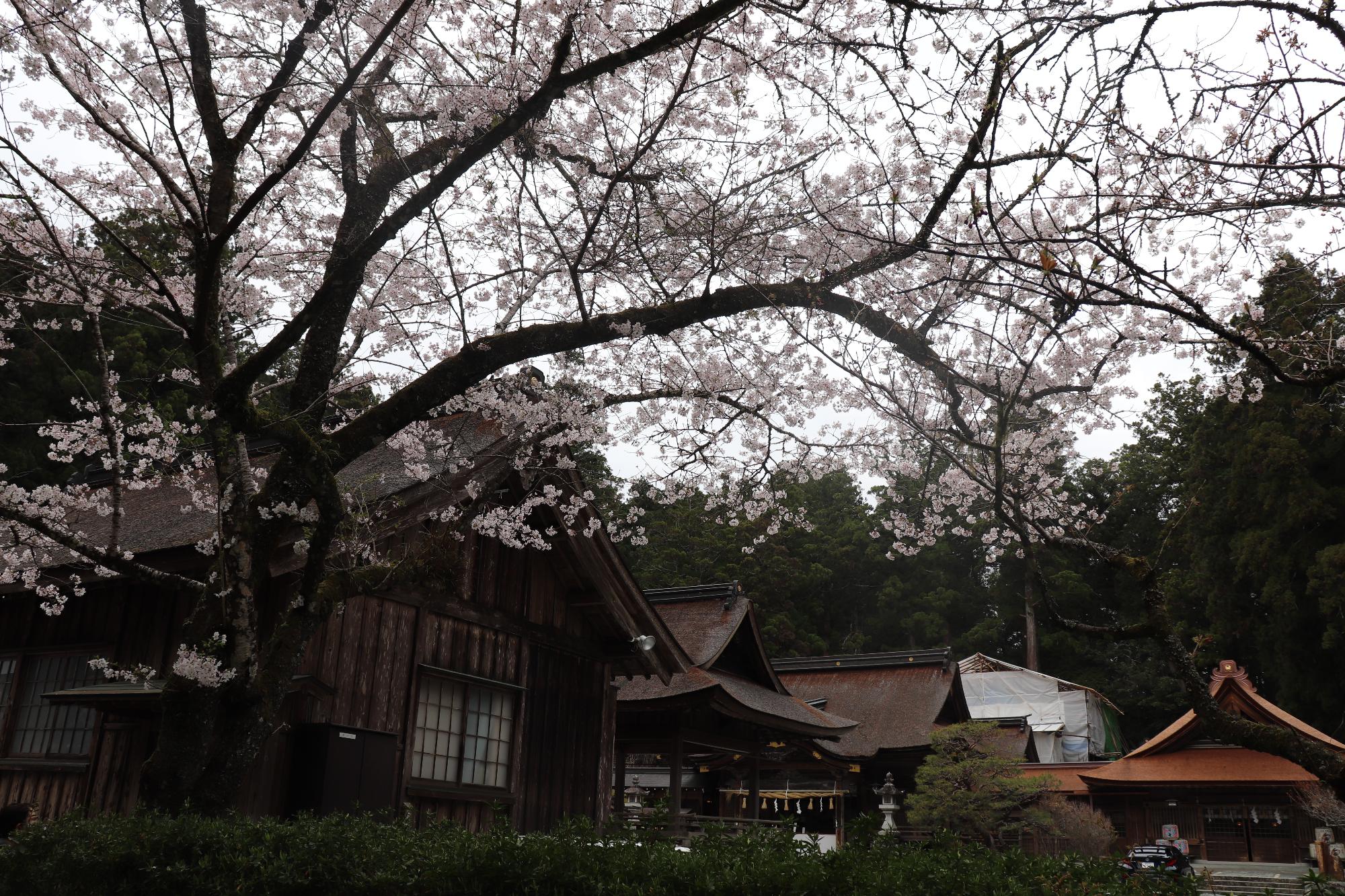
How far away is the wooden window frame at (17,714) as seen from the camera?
854cm

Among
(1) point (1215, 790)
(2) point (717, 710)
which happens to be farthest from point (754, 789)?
(1) point (1215, 790)

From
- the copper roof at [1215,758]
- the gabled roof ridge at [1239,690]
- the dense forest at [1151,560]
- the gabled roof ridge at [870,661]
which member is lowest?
the copper roof at [1215,758]

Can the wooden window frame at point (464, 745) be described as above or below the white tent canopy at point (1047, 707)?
below

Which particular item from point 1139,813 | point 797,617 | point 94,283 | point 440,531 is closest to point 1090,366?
point 440,531

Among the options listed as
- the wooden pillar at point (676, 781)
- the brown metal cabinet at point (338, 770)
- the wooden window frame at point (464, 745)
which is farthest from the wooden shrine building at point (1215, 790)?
the brown metal cabinet at point (338, 770)

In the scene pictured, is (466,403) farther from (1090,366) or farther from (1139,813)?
(1139,813)

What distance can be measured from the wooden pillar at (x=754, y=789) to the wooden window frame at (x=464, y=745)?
646 cm

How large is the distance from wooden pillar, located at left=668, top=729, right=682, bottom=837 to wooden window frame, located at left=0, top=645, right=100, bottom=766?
7.23 meters

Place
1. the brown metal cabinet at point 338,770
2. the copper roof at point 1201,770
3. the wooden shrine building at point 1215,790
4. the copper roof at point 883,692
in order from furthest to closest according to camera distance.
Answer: the copper roof at point 883,692 < the copper roof at point 1201,770 < the wooden shrine building at point 1215,790 < the brown metal cabinet at point 338,770

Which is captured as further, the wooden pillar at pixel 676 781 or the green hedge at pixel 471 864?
the wooden pillar at pixel 676 781

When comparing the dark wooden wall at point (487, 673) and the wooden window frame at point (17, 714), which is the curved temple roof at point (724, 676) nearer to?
the dark wooden wall at point (487, 673)

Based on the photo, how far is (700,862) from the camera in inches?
151

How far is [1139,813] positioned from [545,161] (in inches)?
909

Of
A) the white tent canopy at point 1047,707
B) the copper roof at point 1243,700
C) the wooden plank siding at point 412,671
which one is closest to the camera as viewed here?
the wooden plank siding at point 412,671
